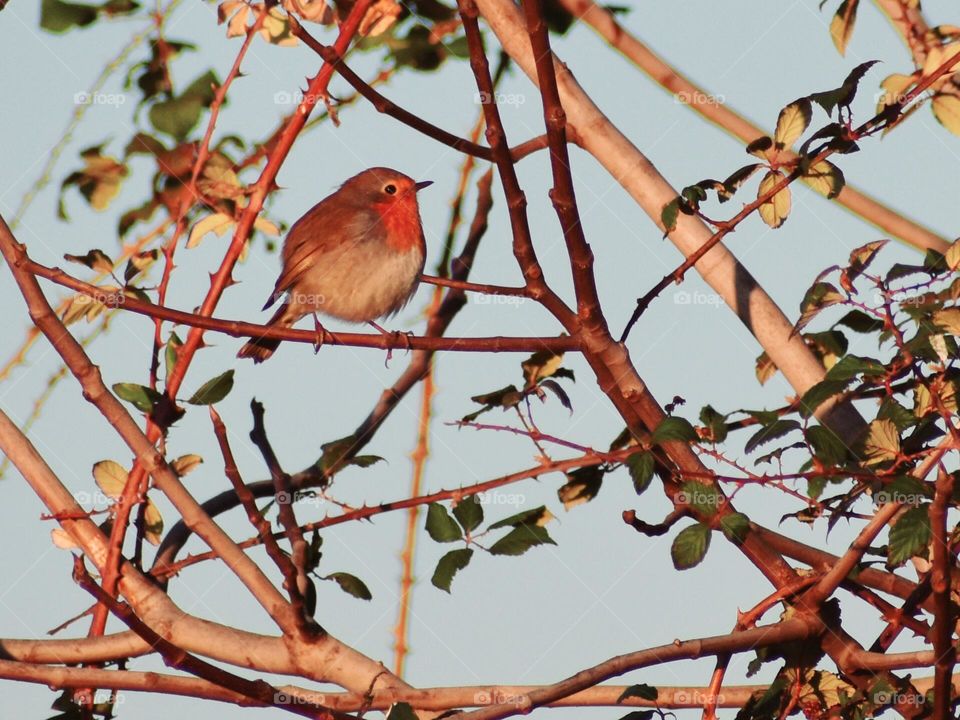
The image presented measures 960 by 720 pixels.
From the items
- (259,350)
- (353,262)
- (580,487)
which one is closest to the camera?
(580,487)

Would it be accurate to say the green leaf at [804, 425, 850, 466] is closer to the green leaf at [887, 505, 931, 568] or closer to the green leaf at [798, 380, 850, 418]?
the green leaf at [798, 380, 850, 418]

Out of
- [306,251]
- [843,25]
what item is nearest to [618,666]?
[843,25]

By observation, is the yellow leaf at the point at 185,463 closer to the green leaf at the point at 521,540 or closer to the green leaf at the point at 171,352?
the green leaf at the point at 171,352

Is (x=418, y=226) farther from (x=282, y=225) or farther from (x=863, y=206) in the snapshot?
(x=863, y=206)

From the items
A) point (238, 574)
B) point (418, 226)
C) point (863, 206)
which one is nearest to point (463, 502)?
point (238, 574)

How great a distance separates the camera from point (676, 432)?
2.75 metres

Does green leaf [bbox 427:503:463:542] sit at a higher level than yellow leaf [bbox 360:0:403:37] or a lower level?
lower

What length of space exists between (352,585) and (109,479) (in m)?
0.91

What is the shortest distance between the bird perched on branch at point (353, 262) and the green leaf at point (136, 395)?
230 centimetres

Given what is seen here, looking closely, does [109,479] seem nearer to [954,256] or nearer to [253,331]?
[253,331]

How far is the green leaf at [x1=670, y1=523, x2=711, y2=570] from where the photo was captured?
2623mm

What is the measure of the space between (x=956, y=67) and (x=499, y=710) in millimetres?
2104

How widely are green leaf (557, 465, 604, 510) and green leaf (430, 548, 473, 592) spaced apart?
0.66m

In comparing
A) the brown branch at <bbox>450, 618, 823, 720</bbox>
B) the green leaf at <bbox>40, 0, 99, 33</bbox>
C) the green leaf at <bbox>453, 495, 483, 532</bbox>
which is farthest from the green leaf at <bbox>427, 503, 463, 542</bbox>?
the green leaf at <bbox>40, 0, 99, 33</bbox>
